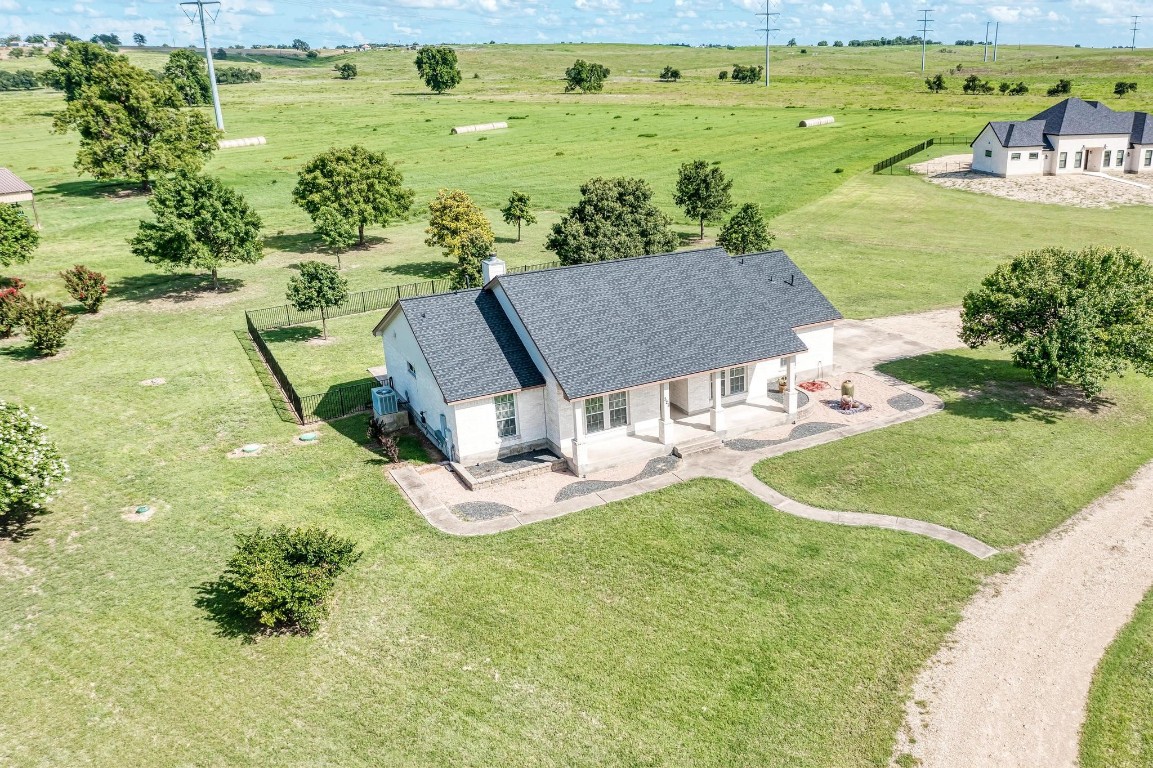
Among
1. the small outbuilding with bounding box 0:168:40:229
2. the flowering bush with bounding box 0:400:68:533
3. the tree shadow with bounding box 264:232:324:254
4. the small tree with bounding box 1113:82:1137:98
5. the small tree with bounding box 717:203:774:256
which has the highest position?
the small tree with bounding box 1113:82:1137:98

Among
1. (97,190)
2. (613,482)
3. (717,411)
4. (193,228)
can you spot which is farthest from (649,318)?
(97,190)

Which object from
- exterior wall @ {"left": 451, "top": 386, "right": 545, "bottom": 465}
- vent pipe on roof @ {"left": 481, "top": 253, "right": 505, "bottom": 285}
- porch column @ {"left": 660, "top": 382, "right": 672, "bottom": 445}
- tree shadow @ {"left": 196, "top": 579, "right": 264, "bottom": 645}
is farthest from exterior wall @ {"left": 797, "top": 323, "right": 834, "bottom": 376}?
tree shadow @ {"left": 196, "top": 579, "right": 264, "bottom": 645}

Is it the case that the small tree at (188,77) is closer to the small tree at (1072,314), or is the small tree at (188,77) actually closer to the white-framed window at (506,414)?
the white-framed window at (506,414)

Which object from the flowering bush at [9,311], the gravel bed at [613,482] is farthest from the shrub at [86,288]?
the gravel bed at [613,482]

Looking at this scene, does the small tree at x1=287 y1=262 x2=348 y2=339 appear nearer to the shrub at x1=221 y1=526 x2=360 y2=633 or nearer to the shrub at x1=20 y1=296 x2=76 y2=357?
the shrub at x1=20 y1=296 x2=76 y2=357

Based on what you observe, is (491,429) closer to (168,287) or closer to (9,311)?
(9,311)
